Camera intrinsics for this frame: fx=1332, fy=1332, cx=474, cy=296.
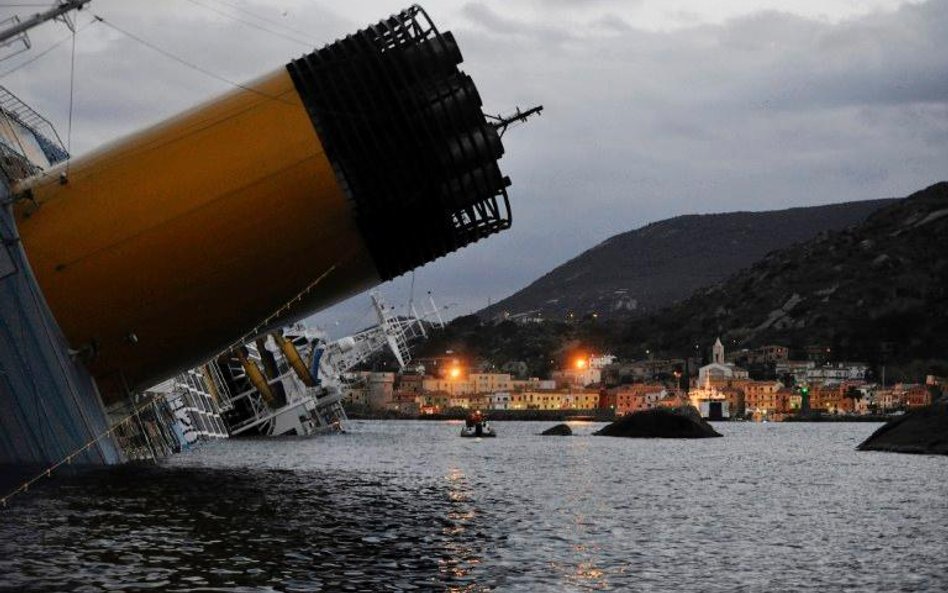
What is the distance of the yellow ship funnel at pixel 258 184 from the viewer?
38906 millimetres

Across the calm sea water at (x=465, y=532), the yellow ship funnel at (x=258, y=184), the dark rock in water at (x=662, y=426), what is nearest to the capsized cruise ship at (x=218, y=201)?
the yellow ship funnel at (x=258, y=184)

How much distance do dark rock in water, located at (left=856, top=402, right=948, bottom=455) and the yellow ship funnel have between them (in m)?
42.0

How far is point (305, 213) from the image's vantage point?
3944 centimetres

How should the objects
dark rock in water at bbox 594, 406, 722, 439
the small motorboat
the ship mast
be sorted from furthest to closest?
1. the small motorboat
2. dark rock in water at bbox 594, 406, 722, 439
3. the ship mast

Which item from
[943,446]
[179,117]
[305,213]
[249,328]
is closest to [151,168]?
[179,117]

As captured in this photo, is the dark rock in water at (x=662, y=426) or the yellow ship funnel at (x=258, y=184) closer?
the yellow ship funnel at (x=258, y=184)

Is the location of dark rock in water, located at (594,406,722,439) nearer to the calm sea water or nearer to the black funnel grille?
the calm sea water

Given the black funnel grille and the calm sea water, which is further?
the black funnel grille

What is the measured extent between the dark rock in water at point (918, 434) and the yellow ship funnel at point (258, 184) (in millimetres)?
42026

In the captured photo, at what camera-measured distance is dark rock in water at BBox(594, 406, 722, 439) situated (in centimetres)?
12156

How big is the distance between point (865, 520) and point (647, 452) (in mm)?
49727

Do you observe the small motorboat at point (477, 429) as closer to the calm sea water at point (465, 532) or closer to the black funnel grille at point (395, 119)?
the calm sea water at point (465, 532)

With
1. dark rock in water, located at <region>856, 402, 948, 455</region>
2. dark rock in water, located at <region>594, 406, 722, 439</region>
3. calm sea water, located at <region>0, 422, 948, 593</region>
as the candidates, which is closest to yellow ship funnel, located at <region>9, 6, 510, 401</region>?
calm sea water, located at <region>0, 422, 948, 593</region>

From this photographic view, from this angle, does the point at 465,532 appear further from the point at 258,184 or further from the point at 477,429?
the point at 477,429
